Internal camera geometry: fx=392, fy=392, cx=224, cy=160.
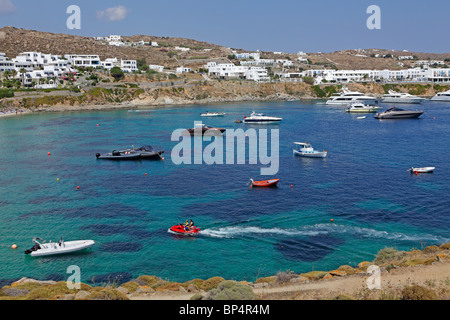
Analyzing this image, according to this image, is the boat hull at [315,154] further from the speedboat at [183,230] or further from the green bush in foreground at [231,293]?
the green bush in foreground at [231,293]

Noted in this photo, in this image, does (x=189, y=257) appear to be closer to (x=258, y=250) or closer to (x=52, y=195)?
(x=258, y=250)

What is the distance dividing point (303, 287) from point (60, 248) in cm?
2158

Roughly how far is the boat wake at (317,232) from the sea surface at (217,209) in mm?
97

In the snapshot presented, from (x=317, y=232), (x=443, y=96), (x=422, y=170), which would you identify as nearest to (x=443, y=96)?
(x=443, y=96)

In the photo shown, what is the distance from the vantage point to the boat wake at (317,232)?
35938mm

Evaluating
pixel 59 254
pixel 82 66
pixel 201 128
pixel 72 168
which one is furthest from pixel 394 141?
pixel 82 66

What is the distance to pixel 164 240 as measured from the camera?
36.5 m

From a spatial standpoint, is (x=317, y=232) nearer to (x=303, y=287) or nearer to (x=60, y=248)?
(x=303, y=287)

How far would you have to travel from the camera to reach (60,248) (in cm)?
3403

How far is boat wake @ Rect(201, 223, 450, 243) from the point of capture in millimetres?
35938

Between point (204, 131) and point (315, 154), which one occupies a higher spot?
point (204, 131)

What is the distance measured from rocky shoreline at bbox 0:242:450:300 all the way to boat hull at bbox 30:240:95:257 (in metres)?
5.34

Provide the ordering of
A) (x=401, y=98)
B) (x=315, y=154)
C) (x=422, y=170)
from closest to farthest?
(x=422, y=170), (x=315, y=154), (x=401, y=98)

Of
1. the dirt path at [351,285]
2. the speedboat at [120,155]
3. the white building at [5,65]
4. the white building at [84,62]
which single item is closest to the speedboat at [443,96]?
the speedboat at [120,155]
